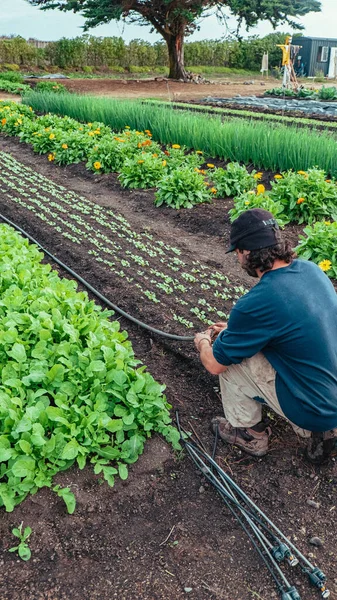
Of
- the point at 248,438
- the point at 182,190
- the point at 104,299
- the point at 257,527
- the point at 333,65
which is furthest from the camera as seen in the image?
the point at 333,65

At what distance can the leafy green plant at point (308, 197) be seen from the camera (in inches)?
211

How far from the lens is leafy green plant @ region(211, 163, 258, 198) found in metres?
6.20

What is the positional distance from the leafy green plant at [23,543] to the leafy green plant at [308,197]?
3.98m

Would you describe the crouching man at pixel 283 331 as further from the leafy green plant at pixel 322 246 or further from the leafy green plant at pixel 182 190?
the leafy green plant at pixel 182 190

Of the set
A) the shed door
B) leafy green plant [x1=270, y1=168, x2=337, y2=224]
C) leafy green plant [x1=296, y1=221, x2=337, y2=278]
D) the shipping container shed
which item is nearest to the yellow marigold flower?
leafy green plant [x1=296, y1=221, x2=337, y2=278]

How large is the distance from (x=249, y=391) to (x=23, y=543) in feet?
3.90

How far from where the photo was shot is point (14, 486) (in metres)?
2.38

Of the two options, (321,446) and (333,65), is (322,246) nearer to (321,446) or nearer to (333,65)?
(321,446)

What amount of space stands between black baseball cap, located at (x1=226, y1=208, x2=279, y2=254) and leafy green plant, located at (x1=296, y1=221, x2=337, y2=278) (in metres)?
2.19

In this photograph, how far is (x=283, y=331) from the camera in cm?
227

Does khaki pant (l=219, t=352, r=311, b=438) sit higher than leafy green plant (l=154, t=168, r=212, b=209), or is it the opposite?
leafy green plant (l=154, t=168, r=212, b=209)

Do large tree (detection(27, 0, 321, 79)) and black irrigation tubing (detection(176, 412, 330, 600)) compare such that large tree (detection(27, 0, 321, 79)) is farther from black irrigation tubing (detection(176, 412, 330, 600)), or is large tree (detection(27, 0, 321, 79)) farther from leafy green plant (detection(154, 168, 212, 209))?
black irrigation tubing (detection(176, 412, 330, 600))

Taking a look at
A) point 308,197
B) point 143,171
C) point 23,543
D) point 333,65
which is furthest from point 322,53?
point 23,543

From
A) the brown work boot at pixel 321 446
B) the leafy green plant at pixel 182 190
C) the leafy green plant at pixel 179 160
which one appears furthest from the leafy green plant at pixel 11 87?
the brown work boot at pixel 321 446
